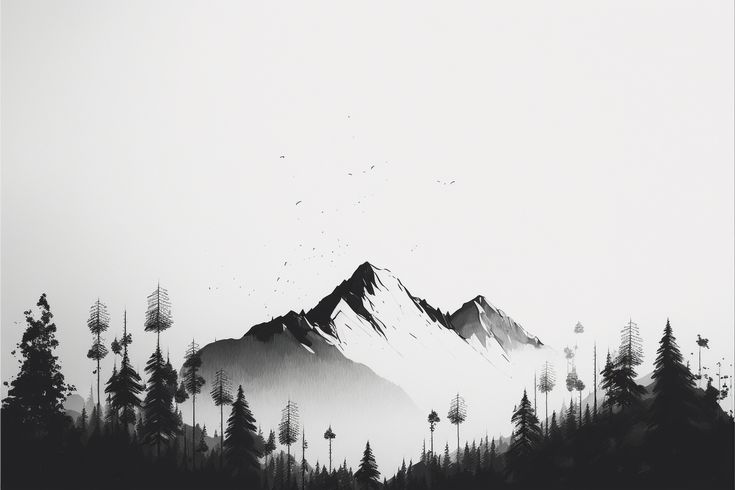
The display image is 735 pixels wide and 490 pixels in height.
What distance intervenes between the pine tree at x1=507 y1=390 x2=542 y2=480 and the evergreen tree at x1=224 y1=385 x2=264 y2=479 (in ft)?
95.4

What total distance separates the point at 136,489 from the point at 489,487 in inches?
1612

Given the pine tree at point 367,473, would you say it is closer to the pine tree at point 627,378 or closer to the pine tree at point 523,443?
the pine tree at point 523,443

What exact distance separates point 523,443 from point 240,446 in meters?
31.6

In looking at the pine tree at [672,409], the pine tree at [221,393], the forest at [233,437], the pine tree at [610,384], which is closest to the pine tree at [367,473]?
the forest at [233,437]

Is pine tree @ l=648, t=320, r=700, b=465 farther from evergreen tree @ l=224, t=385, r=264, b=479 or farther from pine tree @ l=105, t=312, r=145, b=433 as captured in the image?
pine tree @ l=105, t=312, r=145, b=433

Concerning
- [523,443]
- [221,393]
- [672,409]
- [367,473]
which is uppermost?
[221,393]

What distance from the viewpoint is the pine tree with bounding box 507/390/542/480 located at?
74750 millimetres

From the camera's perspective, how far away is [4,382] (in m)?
56.4

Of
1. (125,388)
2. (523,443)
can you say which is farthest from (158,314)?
(523,443)

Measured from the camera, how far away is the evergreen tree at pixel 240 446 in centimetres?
6644

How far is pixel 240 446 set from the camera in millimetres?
66875

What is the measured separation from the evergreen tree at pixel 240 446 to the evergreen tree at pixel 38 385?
16.3 m

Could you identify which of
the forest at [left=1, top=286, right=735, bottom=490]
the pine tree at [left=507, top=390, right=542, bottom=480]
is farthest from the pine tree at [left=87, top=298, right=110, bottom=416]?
the pine tree at [left=507, top=390, right=542, bottom=480]

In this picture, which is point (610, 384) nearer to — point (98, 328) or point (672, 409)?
point (672, 409)
